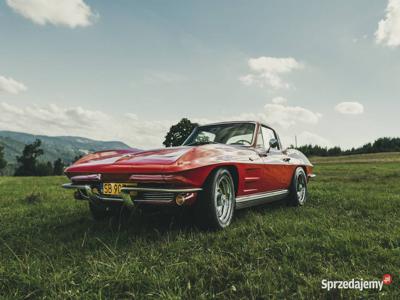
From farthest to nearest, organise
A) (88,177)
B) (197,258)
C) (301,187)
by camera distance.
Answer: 1. (301,187)
2. (88,177)
3. (197,258)

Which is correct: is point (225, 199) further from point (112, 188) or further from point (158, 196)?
point (112, 188)

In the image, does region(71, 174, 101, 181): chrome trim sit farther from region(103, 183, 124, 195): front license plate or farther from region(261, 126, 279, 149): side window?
region(261, 126, 279, 149): side window

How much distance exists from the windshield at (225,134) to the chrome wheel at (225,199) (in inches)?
46.6

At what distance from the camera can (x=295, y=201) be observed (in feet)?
19.0

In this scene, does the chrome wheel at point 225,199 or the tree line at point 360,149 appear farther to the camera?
Result: the tree line at point 360,149

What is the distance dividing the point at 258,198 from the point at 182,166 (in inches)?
68.9

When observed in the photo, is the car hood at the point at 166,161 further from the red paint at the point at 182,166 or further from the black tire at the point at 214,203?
the black tire at the point at 214,203

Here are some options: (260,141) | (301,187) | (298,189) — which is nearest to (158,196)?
(260,141)

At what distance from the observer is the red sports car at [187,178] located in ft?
10.4

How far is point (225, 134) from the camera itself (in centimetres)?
503

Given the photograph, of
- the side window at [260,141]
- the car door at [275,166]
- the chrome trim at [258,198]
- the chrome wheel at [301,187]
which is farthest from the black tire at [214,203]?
the chrome wheel at [301,187]

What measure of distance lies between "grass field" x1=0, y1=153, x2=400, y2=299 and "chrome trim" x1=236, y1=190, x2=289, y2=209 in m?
0.24

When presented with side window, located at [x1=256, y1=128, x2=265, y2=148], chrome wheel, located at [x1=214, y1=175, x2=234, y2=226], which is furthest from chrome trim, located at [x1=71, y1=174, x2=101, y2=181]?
side window, located at [x1=256, y1=128, x2=265, y2=148]

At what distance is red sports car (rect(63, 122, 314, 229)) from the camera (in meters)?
3.16
